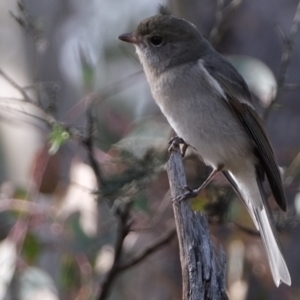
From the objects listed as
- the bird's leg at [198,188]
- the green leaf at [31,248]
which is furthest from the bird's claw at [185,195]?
the green leaf at [31,248]

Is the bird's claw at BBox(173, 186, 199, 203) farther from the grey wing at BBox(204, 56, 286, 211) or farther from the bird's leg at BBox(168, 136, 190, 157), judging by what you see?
the grey wing at BBox(204, 56, 286, 211)

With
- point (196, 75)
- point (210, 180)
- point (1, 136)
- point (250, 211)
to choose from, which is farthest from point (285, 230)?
point (1, 136)

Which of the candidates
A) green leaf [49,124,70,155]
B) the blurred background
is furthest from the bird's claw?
green leaf [49,124,70,155]

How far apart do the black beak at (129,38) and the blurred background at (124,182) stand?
0.51ft

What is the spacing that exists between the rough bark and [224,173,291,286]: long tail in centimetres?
69

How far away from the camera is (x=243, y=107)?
356 cm

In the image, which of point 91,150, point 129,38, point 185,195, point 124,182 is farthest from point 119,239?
point 129,38

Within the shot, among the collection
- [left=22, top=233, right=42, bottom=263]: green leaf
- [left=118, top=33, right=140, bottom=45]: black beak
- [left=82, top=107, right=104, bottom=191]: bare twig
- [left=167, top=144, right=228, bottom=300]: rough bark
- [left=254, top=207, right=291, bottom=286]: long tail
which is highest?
[left=118, top=33, right=140, bottom=45]: black beak

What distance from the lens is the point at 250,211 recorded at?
361 cm

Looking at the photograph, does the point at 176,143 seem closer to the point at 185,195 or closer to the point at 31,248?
the point at 185,195

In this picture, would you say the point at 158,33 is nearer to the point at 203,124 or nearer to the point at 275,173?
the point at 203,124

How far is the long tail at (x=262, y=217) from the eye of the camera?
11.0 ft

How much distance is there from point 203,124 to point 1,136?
2.25 meters

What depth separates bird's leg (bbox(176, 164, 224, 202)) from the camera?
2951 millimetres
